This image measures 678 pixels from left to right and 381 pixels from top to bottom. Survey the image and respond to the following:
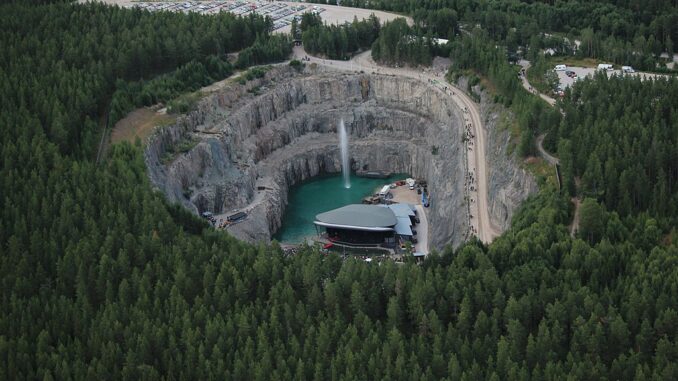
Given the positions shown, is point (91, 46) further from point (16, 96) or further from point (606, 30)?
point (606, 30)

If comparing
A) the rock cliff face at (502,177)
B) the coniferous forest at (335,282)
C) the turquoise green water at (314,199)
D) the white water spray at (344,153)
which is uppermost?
the coniferous forest at (335,282)

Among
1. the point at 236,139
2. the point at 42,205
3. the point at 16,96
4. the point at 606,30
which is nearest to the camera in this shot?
the point at 42,205

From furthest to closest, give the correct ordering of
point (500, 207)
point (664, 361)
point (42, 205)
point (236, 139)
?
point (236, 139) → point (500, 207) → point (42, 205) → point (664, 361)

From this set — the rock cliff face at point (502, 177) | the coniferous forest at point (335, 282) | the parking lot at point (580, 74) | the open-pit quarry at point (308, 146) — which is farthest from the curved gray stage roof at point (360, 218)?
the parking lot at point (580, 74)

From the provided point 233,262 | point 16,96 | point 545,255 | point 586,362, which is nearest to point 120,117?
point 16,96

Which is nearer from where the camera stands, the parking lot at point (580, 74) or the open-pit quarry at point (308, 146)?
the open-pit quarry at point (308, 146)

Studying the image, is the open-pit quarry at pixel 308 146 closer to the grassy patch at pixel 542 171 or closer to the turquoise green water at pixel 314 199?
the grassy patch at pixel 542 171
